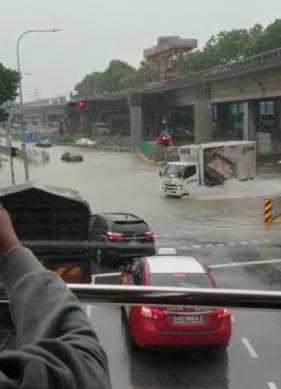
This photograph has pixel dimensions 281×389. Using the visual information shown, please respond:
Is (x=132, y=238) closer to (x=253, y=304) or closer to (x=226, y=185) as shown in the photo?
(x=253, y=304)

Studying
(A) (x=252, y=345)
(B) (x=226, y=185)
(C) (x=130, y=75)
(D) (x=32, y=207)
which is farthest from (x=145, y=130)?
(A) (x=252, y=345)

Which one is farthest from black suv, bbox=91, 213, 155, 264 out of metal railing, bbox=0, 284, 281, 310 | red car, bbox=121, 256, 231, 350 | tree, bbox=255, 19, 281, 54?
tree, bbox=255, 19, 281, 54

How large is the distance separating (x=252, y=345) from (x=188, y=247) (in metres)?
9.86

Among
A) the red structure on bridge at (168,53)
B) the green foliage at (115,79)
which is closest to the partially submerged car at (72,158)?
the green foliage at (115,79)

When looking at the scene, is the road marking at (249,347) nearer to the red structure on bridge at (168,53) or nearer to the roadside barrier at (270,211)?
the roadside barrier at (270,211)

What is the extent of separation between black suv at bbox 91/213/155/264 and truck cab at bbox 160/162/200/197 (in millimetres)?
9719

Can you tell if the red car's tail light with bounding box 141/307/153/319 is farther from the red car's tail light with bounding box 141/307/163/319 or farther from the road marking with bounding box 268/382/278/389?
the road marking with bounding box 268/382/278/389

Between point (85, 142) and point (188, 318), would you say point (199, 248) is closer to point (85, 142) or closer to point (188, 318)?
point (188, 318)

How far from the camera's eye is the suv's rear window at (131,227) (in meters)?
8.60

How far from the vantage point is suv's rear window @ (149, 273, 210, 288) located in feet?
8.71

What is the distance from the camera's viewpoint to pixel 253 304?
1172mm

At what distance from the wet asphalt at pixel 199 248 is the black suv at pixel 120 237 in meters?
1.08

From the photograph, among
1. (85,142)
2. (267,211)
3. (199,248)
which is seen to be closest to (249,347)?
(199,248)

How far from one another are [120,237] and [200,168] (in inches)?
453
